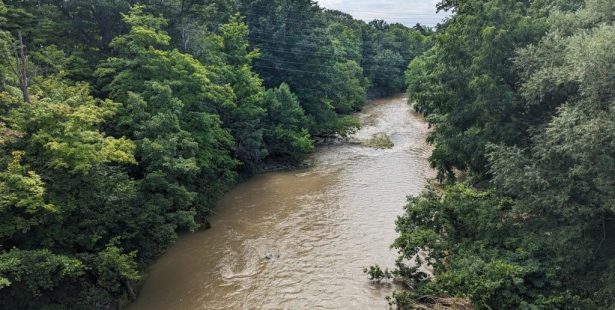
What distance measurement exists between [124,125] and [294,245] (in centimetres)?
941

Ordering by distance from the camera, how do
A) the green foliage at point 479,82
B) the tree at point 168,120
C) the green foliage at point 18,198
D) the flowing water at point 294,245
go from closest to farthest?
the green foliage at point 18,198
the flowing water at point 294,245
the green foliage at point 479,82
the tree at point 168,120

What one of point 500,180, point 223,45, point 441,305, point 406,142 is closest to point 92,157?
point 441,305

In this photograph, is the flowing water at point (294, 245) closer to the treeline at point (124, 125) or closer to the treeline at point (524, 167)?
the treeline at point (124, 125)

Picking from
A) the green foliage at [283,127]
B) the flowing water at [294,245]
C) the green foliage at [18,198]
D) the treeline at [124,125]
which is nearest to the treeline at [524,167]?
the flowing water at [294,245]

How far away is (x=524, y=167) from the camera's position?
12.9 m

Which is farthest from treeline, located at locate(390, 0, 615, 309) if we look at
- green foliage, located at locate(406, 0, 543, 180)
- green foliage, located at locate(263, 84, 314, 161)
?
green foliage, located at locate(263, 84, 314, 161)

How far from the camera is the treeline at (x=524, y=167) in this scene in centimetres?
1133

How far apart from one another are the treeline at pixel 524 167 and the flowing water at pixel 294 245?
2727mm

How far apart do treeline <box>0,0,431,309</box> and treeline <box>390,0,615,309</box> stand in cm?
1007

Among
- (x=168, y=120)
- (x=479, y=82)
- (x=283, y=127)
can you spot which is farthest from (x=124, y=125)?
(x=479, y=82)

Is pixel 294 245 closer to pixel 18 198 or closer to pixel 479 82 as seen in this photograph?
pixel 479 82

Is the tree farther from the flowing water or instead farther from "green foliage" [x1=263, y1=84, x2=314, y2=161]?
"green foliage" [x1=263, y1=84, x2=314, y2=161]

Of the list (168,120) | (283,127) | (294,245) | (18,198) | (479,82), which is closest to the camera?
(18,198)

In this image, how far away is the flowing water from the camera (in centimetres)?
1557
